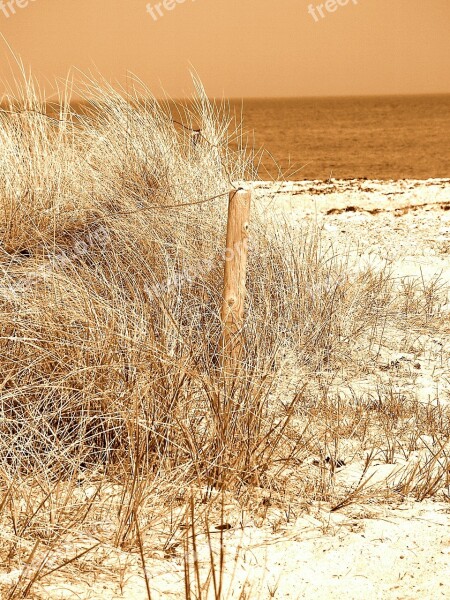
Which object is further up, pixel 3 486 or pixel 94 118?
pixel 94 118

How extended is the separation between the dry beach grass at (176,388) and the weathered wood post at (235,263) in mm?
162

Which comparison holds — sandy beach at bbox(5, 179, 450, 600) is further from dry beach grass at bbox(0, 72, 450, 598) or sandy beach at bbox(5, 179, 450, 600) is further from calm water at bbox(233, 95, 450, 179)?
calm water at bbox(233, 95, 450, 179)

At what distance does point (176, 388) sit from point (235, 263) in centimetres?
67

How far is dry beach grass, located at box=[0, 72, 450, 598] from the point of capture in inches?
89.6

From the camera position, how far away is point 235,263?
322 centimetres

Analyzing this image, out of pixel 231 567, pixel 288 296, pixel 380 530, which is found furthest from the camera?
pixel 288 296

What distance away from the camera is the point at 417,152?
26.1m

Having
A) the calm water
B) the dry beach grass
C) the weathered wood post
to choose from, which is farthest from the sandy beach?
the calm water

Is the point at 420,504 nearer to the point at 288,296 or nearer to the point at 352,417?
the point at 352,417

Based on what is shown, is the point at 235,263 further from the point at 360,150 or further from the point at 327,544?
the point at 360,150

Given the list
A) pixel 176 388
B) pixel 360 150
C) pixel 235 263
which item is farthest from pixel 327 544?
pixel 360 150

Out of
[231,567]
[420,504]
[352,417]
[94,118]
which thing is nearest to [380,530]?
[420,504]

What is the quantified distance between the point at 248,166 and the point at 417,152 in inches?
862

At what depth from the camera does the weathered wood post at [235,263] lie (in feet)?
10.4
